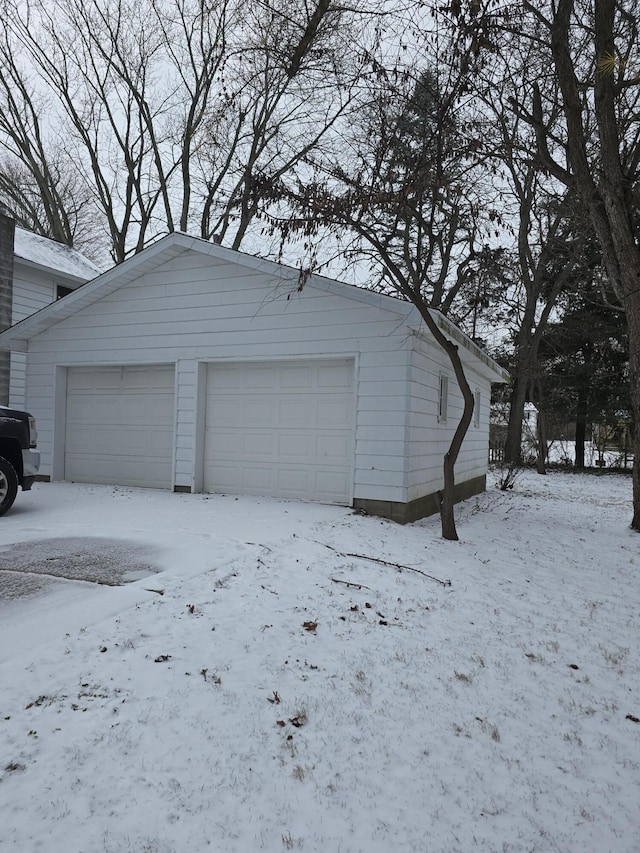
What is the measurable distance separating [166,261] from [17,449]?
397 cm

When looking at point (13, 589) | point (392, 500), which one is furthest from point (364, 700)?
point (392, 500)

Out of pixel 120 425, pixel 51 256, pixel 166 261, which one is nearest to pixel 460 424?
pixel 166 261

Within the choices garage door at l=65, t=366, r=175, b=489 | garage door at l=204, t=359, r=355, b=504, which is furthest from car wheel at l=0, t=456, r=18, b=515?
garage door at l=204, t=359, r=355, b=504

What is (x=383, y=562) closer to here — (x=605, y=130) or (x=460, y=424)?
(x=460, y=424)

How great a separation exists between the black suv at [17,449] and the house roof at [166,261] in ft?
10.2

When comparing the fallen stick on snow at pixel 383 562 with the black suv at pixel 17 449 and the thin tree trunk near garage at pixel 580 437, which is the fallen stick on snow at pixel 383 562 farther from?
the thin tree trunk near garage at pixel 580 437

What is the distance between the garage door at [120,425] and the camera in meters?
9.74

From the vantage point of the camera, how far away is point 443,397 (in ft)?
33.1

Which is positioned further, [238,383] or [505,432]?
[505,432]

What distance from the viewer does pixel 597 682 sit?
11.3 feet

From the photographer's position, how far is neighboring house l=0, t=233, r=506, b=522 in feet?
26.0

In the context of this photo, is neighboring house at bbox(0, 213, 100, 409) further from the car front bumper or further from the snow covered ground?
the snow covered ground

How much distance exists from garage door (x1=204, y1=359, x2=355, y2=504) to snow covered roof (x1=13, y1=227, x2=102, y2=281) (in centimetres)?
712

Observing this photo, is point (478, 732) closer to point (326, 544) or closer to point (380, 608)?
point (380, 608)
